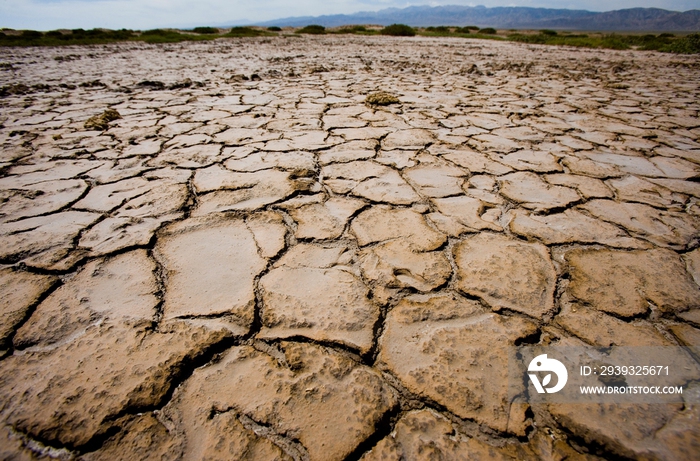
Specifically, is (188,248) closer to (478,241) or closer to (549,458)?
(478,241)

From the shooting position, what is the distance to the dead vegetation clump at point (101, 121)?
2426mm

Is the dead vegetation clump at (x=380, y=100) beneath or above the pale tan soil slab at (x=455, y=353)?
above

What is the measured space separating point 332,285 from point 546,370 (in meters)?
0.62

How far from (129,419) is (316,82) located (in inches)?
165

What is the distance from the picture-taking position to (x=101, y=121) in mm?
2480

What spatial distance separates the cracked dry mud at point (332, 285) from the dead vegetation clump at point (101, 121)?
0.19 ft

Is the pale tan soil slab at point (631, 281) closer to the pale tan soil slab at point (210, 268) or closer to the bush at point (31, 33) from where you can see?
the pale tan soil slab at point (210, 268)

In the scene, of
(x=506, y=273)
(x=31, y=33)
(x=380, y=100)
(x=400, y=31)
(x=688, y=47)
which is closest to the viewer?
(x=506, y=273)

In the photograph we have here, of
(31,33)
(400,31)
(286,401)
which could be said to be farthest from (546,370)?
(31,33)

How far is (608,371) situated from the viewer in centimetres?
79

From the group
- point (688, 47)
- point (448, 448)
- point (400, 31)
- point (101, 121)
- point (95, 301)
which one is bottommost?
point (448, 448)

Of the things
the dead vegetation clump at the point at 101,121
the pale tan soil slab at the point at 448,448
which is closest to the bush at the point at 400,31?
the dead vegetation clump at the point at 101,121

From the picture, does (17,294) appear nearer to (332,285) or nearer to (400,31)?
(332,285)

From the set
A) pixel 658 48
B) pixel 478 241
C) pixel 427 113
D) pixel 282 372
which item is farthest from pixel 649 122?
pixel 658 48
